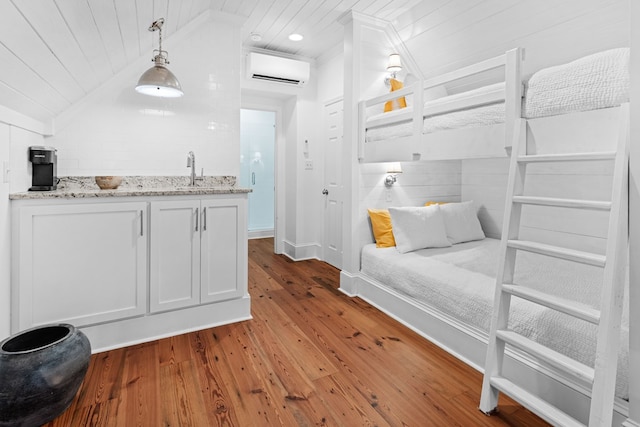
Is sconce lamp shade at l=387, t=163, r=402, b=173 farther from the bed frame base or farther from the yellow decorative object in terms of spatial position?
the yellow decorative object

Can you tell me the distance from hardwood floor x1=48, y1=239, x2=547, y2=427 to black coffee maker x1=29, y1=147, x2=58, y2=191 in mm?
1190

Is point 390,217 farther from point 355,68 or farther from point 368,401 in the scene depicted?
point 368,401

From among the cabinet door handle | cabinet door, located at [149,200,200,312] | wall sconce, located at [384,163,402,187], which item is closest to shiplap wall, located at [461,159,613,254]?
wall sconce, located at [384,163,402,187]

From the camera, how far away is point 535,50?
261 centimetres

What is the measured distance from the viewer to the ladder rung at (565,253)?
1.33 meters

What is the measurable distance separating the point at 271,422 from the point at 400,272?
1.49 meters

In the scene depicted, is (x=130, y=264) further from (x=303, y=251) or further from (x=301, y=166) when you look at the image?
(x=301, y=166)

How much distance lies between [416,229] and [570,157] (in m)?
1.58

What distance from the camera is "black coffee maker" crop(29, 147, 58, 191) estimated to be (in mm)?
2211

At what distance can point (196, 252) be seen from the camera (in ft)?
8.04

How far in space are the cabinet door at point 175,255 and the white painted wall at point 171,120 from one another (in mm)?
760

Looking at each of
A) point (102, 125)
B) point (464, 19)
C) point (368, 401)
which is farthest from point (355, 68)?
point (368, 401)

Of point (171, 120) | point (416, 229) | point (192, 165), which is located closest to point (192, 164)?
point (192, 165)

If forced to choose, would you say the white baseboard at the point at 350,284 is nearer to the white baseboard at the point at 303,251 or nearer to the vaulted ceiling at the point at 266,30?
the white baseboard at the point at 303,251
